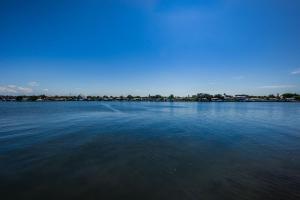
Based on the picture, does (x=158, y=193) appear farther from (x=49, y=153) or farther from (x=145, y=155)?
(x=49, y=153)

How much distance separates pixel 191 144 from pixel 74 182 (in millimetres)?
9040

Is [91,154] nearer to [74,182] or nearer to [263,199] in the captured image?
[74,182]

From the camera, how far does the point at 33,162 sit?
346 inches

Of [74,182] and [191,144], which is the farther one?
[191,144]

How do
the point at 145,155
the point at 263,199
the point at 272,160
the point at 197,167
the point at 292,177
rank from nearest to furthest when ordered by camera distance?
the point at 263,199, the point at 292,177, the point at 197,167, the point at 272,160, the point at 145,155

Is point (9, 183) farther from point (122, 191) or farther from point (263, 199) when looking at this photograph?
point (263, 199)

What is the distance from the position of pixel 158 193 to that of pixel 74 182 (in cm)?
362

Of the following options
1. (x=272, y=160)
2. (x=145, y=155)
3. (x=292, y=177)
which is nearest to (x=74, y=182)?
(x=145, y=155)

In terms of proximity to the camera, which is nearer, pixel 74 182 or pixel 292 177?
pixel 74 182

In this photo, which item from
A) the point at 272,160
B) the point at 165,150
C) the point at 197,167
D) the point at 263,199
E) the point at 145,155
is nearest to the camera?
the point at 263,199

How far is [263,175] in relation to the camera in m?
7.43

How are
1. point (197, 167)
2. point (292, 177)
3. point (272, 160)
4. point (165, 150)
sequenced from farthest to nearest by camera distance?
point (165, 150) → point (272, 160) → point (197, 167) → point (292, 177)

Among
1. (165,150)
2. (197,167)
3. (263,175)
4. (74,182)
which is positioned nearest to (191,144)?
(165,150)

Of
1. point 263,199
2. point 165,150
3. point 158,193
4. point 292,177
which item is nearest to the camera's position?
point 263,199
